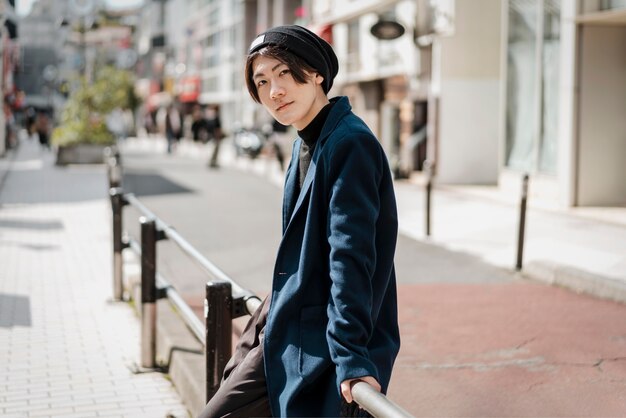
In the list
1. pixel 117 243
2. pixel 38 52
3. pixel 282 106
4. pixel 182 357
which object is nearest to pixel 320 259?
pixel 282 106

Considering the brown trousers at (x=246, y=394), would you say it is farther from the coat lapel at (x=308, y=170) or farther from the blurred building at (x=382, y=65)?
the blurred building at (x=382, y=65)

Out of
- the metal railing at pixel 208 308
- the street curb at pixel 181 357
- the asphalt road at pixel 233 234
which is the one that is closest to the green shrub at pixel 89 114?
the asphalt road at pixel 233 234

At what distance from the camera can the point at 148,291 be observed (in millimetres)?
5793

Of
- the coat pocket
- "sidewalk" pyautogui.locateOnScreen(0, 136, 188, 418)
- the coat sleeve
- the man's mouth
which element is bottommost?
"sidewalk" pyautogui.locateOnScreen(0, 136, 188, 418)

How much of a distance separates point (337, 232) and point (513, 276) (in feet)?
23.9

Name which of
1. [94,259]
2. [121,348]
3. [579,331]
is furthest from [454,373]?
[94,259]

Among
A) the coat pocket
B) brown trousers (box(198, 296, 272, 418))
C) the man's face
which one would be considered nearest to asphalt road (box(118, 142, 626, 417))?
brown trousers (box(198, 296, 272, 418))

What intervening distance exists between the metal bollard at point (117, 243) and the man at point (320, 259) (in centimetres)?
550

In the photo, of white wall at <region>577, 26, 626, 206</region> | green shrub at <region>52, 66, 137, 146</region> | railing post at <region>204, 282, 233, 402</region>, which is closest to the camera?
railing post at <region>204, 282, 233, 402</region>

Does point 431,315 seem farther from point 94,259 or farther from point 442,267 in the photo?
point 94,259

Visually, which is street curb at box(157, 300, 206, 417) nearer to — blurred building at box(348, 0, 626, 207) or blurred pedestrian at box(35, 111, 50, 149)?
blurred building at box(348, 0, 626, 207)

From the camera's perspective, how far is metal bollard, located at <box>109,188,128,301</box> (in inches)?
312

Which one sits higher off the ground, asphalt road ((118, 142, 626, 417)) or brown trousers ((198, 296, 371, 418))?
brown trousers ((198, 296, 371, 418))

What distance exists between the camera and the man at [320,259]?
2.31m
